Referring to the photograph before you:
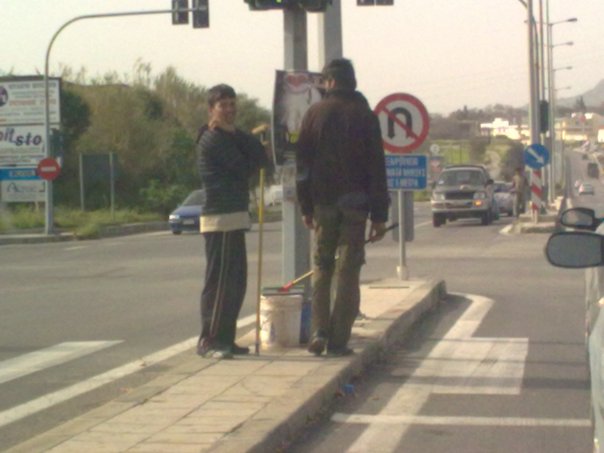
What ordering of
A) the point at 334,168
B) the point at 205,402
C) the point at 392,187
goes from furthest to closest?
the point at 392,187
the point at 334,168
the point at 205,402

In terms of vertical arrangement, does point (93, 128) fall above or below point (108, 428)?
above

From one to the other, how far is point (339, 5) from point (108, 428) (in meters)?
5.94

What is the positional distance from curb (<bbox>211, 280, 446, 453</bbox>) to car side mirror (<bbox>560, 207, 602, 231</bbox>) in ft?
6.01

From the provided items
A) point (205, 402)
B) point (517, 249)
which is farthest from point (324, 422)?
point (517, 249)

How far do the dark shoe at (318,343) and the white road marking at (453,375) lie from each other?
25.2 inches

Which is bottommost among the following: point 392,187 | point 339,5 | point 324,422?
point 324,422

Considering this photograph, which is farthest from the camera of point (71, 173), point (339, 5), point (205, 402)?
point (71, 173)

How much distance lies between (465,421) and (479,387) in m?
1.10

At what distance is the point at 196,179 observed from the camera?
55.0 m

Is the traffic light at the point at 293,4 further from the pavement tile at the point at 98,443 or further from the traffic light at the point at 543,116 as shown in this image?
the traffic light at the point at 543,116

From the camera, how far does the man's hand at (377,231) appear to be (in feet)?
29.0

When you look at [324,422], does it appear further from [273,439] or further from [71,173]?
[71,173]

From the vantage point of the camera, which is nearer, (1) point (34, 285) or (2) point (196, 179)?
(1) point (34, 285)

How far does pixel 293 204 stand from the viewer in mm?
9922
